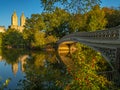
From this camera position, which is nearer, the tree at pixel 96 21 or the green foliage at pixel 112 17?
the tree at pixel 96 21

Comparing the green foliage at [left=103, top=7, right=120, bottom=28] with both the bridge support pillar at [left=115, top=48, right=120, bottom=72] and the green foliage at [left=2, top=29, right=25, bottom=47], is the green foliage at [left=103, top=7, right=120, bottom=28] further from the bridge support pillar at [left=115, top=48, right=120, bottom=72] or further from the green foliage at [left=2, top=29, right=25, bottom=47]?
the bridge support pillar at [left=115, top=48, right=120, bottom=72]

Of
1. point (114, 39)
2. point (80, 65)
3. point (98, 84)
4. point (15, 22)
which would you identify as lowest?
point (98, 84)

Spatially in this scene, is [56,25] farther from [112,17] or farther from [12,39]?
[12,39]

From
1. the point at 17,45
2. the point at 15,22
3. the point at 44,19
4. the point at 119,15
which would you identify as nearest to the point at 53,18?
the point at 44,19

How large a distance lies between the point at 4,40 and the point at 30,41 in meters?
25.3

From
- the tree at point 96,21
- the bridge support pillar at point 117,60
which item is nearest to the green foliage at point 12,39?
the tree at point 96,21

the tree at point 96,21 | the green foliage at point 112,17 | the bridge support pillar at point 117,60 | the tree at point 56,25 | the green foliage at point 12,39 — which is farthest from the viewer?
the green foliage at point 12,39

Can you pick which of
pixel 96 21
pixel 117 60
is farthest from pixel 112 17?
pixel 117 60

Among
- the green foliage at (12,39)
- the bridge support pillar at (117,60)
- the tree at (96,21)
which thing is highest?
the tree at (96,21)

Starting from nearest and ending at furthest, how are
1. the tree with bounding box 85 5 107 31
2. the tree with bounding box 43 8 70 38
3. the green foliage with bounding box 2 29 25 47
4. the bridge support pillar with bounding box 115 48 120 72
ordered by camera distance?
the bridge support pillar with bounding box 115 48 120 72
the tree with bounding box 85 5 107 31
the tree with bounding box 43 8 70 38
the green foliage with bounding box 2 29 25 47

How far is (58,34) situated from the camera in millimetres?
67000

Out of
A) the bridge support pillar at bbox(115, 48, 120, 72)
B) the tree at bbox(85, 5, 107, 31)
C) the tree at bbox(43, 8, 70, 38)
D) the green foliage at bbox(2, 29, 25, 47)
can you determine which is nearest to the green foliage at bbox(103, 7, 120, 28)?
the tree at bbox(85, 5, 107, 31)

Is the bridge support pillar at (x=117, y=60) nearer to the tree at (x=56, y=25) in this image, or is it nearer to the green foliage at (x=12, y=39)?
the tree at (x=56, y=25)

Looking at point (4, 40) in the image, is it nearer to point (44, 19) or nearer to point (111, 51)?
point (44, 19)
